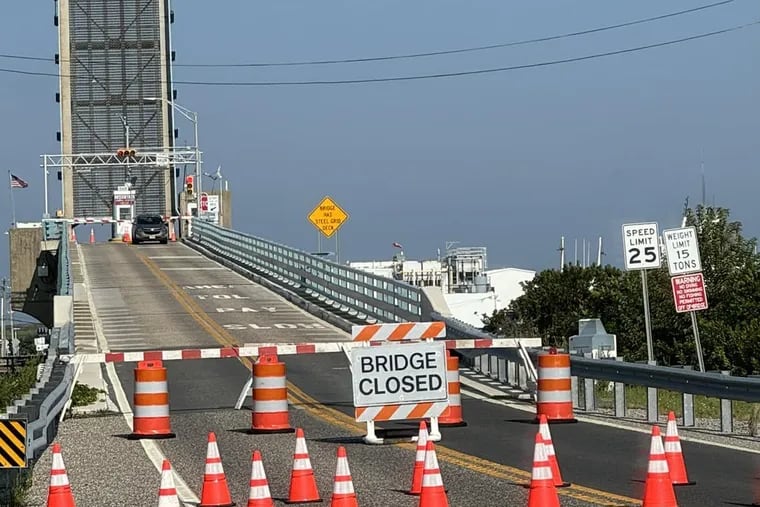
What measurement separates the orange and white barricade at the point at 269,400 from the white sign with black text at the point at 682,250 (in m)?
9.59

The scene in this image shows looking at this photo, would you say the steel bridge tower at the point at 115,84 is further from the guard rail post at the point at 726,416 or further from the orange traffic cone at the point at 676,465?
the orange traffic cone at the point at 676,465

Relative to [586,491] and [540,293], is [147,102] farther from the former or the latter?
[586,491]

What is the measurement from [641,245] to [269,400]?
983cm

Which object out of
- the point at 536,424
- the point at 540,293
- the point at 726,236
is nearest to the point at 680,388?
the point at 536,424

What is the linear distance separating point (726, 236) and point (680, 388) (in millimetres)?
40253

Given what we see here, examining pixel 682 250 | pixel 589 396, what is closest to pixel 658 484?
pixel 589 396

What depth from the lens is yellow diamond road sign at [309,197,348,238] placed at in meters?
46.6

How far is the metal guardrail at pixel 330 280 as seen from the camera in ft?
112

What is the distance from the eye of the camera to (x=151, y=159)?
93.7 metres

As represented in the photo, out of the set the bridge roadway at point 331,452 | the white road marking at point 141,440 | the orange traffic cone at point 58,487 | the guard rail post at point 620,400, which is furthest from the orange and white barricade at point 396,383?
the orange traffic cone at point 58,487

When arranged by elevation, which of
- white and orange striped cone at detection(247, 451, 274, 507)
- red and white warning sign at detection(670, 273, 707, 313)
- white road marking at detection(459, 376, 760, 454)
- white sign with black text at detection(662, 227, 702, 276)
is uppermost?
white sign with black text at detection(662, 227, 702, 276)

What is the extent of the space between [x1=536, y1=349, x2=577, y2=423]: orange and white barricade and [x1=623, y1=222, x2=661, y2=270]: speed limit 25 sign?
24.9 ft

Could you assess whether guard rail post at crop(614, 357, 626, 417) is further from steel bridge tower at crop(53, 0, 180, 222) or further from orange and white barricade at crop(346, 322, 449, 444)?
steel bridge tower at crop(53, 0, 180, 222)

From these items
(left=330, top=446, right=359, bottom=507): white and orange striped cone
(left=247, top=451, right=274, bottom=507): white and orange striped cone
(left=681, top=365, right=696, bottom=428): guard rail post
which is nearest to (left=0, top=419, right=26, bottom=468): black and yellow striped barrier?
(left=247, top=451, right=274, bottom=507): white and orange striped cone
